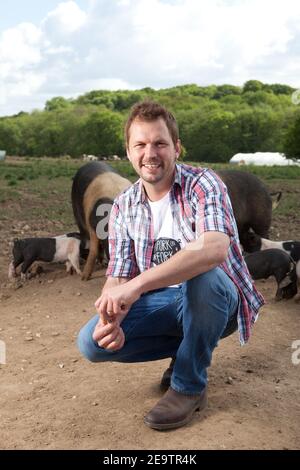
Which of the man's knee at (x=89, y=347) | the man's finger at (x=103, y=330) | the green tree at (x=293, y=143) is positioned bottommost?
the green tree at (x=293, y=143)

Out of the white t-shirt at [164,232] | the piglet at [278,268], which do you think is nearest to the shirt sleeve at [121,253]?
the white t-shirt at [164,232]

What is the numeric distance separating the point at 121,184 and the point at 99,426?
15.2 ft

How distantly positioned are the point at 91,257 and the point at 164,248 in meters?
3.85

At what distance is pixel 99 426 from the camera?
312 cm

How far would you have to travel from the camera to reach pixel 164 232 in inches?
125

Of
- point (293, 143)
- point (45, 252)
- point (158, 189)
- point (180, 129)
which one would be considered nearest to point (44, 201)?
point (45, 252)

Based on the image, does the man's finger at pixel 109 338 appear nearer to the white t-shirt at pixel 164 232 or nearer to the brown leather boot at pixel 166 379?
the white t-shirt at pixel 164 232

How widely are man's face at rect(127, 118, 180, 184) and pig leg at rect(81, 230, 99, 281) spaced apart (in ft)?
12.5

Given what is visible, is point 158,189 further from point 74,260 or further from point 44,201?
point 44,201

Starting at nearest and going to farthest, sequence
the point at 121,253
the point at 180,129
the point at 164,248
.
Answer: the point at 164,248 → the point at 121,253 → the point at 180,129

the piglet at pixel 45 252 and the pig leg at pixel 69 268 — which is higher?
the piglet at pixel 45 252

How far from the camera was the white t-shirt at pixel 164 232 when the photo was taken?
3141 mm

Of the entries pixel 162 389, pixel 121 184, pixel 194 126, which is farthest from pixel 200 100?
pixel 162 389

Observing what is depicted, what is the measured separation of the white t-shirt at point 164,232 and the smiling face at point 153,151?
0.11m
